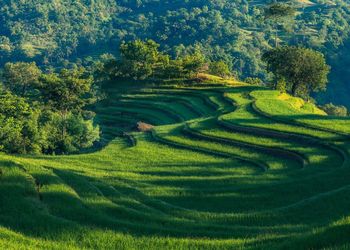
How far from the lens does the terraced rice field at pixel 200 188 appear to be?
13.1 meters

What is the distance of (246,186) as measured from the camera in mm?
22688

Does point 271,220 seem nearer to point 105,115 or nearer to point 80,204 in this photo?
point 80,204

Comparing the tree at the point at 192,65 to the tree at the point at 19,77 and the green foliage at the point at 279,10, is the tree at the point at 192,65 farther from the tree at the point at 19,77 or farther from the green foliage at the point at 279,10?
the tree at the point at 19,77

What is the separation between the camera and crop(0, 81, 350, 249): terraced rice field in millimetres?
13102

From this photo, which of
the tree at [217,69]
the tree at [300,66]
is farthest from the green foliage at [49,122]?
the tree at [300,66]

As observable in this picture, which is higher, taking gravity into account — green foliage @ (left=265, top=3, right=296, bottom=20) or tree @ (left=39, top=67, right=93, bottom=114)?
green foliage @ (left=265, top=3, right=296, bottom=20)

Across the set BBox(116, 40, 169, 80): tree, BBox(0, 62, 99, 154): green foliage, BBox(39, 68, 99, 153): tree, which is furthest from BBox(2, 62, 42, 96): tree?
BBox(39, 68, 99, 153): tree

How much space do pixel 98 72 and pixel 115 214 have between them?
176 ft

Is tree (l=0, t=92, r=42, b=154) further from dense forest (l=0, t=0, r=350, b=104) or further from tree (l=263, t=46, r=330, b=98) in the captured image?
dense forest (l=0, t=0, r=350, b=104)

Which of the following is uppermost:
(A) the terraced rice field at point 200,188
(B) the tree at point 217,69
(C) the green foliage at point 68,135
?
(B) the tree at point 217,69

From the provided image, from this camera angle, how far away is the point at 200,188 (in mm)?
23000

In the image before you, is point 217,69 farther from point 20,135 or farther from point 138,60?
point 20,135

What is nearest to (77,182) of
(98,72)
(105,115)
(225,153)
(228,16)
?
(225,153)

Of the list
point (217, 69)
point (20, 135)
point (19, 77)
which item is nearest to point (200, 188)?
point (20, 135)
